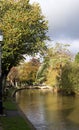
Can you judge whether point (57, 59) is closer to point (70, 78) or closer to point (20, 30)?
Answer: point (70, 78)

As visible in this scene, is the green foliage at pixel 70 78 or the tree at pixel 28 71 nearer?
the green foliage at pixel 70 78

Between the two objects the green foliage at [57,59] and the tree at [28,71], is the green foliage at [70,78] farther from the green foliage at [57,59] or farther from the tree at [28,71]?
the tree at [28,71]

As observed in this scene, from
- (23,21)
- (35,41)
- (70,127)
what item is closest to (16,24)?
(23,21)

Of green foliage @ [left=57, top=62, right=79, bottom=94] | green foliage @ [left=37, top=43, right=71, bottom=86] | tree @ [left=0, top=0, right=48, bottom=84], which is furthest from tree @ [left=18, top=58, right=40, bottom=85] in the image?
tree @ [left=0, top=0, right=48, bottom=84]

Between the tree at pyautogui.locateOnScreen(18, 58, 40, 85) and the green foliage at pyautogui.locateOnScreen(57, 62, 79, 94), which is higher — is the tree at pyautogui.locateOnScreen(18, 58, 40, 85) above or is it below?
above

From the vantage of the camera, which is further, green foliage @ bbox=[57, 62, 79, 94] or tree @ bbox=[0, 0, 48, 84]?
green foliage @ bbox=[57, 62, 79, 94]

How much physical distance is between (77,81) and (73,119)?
132ft

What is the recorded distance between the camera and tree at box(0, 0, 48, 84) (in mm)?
39469

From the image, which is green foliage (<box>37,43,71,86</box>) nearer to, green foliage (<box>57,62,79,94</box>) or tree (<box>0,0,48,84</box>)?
green foliage (<box>57,62,79,94</box>)

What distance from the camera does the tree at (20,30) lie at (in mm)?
39469

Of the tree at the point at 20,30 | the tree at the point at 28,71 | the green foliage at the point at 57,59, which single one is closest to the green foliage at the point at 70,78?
the green foliage at the point at 57,59

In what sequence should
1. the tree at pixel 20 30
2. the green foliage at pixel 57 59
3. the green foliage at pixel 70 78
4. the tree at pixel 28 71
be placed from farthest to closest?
the tree at pixel 28 71 → the green foliage at pixel 57 59 → the green foliage at pixel 70 78 → the tree at pixel 20 30

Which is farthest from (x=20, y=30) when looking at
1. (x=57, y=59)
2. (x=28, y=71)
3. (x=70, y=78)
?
(x=28, y=71)

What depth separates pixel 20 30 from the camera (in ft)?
129
